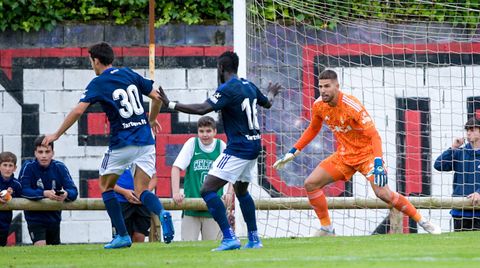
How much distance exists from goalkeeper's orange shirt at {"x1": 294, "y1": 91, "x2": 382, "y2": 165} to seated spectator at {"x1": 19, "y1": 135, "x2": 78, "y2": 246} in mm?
2878

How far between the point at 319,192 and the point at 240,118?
233 cm

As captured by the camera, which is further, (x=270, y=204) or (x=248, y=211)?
(x=270, y=204)

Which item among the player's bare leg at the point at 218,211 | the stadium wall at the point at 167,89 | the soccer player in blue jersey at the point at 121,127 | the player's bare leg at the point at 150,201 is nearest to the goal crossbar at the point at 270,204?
the stadium wall at the point at 167,89

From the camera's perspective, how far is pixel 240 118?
10391 millimetres

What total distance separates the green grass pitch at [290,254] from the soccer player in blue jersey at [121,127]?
44 centimetres

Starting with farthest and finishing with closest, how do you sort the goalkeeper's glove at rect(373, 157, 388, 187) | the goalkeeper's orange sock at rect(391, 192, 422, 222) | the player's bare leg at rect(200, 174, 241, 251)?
the goalkeeper's orange sock at rect(391, 192, 422, 222) < the goalkeeper's glove at rect(373, 157, 388, 187) < the player's bare leg at rect(200, 174, 241, 251)

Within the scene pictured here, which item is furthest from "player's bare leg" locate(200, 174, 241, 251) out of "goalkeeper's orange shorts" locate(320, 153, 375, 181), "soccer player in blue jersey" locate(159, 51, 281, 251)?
"goalkeeper's orange shorts" locate(320, 153, 375, 181)

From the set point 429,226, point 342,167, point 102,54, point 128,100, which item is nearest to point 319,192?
point 342,167

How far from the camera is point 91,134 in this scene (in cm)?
1557

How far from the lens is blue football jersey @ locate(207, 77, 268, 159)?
33.8 feet

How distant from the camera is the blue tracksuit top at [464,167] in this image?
13401 millimetres

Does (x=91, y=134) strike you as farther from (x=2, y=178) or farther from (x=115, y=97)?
(x=115, y=97)

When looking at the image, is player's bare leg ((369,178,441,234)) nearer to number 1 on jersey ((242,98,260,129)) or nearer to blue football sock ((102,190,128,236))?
number 1 on jersey ((242,98,260,129))

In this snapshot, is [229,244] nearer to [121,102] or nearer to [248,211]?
[248,211]
